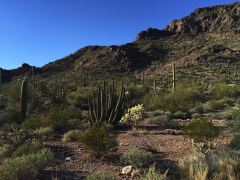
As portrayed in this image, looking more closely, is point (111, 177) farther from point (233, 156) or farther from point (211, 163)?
point (233, 156)

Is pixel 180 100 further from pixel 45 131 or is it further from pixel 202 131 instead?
pixel 202 131

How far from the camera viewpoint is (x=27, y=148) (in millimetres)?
11320

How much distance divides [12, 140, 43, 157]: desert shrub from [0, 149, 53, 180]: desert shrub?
39.8 inches

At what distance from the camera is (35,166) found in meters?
9.59

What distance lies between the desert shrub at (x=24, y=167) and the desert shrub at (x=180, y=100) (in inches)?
536

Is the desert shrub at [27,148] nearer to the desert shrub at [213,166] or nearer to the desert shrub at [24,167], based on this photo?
the desert shrub at [24,167]

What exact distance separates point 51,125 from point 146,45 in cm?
7011

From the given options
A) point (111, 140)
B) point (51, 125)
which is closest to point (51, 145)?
point (111, 140)

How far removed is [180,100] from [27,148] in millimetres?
15698

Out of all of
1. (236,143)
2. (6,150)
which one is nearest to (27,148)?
(6,150)

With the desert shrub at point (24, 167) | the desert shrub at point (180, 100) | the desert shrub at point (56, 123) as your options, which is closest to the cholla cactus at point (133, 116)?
the desert shrub at point (56, 123)

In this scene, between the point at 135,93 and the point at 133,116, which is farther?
Result: the point at 135,93

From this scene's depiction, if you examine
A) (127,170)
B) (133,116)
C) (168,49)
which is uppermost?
(168,49)

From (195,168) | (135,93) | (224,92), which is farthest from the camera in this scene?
(135,93)
